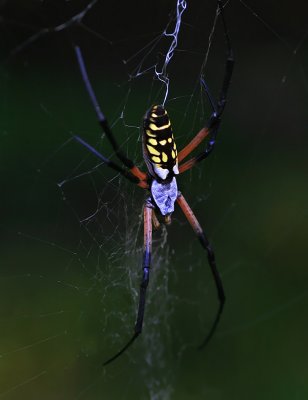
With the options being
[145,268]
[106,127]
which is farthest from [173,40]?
[145,268]

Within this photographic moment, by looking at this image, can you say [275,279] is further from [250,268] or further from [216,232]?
[216,232]

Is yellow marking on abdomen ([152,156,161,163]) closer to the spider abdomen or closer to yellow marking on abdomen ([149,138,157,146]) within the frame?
the spider abdomen

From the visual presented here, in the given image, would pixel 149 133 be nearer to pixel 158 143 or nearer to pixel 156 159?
pixel 158 143

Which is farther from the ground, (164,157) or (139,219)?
(164,157)

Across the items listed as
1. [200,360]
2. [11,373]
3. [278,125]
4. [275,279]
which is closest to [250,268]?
[275,279]

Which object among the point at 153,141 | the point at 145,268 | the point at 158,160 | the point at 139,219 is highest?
the point at 153,141

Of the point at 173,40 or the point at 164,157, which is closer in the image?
the point at 164,157
